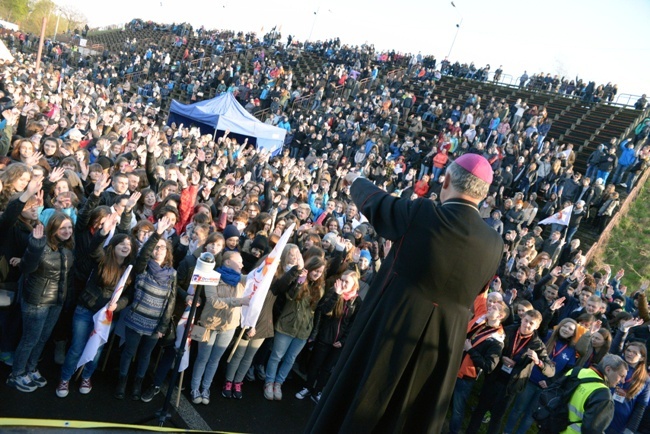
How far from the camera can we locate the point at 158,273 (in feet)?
13.8

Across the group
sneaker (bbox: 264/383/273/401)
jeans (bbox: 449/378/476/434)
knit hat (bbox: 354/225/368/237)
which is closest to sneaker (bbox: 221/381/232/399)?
sneaker (bbox: 264/383/273/401)

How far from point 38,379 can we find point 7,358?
380 mm

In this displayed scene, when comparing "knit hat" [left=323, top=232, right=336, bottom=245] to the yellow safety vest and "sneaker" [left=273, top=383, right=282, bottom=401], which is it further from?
the yellow safety vest

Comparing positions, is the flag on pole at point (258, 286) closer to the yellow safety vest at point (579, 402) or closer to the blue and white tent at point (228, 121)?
the yellow safety vest at point (579, 402)

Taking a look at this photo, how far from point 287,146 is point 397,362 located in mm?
18760

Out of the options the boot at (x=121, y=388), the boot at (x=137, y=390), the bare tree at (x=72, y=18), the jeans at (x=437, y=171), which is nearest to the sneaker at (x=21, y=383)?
the boot at (x=121, y=388)

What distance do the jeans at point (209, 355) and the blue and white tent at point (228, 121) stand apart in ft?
41.4

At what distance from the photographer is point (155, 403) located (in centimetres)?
435

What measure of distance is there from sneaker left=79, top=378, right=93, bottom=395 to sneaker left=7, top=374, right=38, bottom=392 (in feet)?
1.17

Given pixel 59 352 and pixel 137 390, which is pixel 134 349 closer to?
pixel 137 390

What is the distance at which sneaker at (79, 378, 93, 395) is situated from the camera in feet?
13.7

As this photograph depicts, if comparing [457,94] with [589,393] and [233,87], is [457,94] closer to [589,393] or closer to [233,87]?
[233,87]

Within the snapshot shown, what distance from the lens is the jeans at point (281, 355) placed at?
5078mm

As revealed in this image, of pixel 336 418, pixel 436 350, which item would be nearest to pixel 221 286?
pixel 336 418
